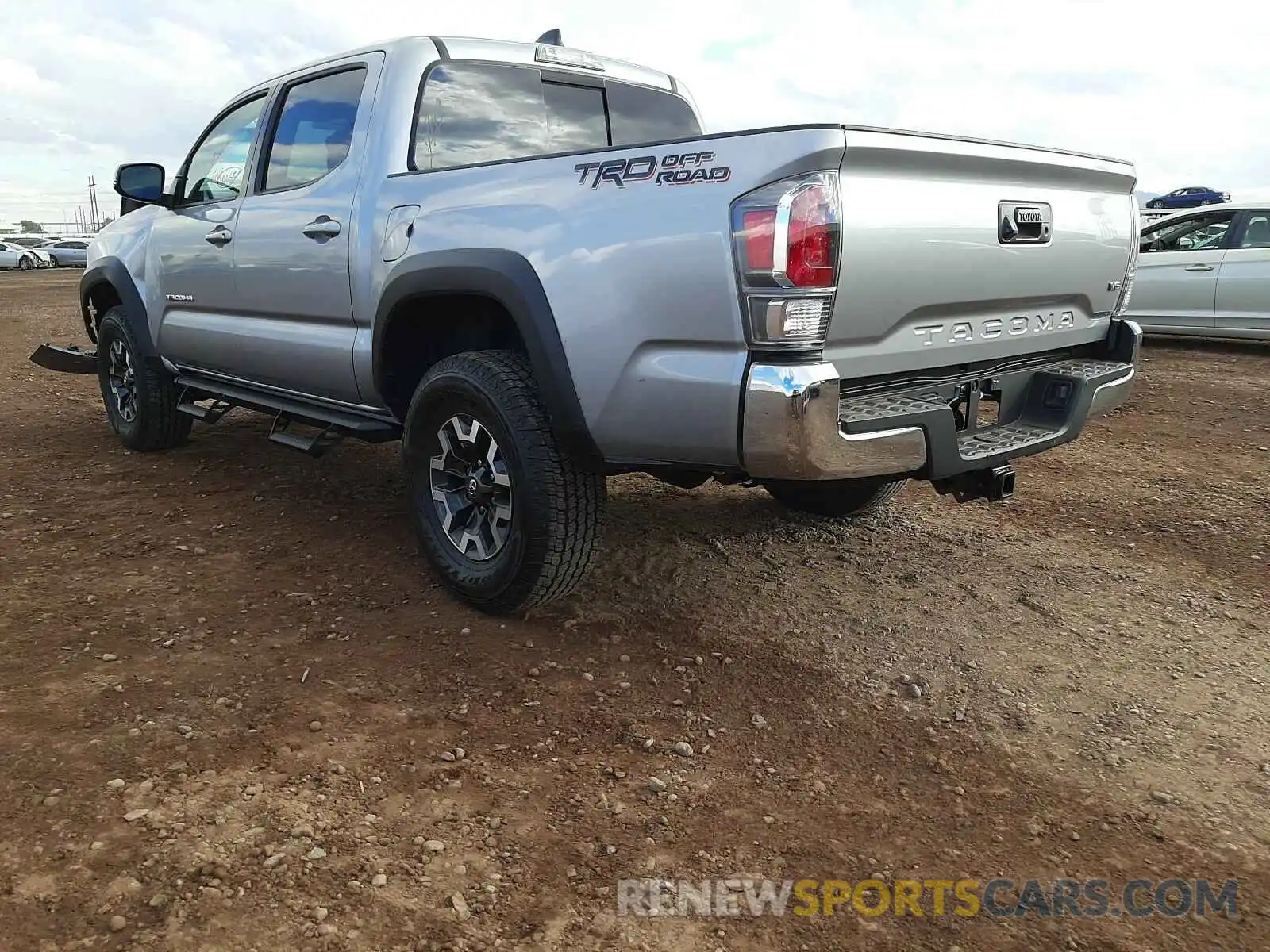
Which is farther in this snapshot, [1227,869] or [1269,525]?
[1269,525]

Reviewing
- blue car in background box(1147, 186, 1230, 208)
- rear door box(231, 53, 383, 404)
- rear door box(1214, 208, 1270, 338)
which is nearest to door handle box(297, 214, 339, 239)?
rear door box(231, 53, 383, 404)

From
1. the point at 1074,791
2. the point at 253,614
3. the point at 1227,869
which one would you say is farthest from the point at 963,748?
the point at 253,614

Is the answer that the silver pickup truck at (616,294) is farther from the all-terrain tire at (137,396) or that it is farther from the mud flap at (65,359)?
the mud flap at (65,359)

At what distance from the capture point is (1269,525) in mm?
4652

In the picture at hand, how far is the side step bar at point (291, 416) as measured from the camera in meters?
4.12

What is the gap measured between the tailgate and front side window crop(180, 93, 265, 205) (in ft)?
10.8

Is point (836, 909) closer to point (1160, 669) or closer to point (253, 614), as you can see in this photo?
point (1160, 669)

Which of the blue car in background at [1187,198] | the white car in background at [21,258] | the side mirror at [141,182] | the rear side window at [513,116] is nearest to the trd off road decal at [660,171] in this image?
the rear side window at [513,116]

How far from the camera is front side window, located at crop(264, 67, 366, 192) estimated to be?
13.5 feet

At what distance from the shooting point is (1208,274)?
9.97 m

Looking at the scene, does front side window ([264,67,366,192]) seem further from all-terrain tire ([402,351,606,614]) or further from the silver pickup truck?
all-terrain tire ([402,351,606,614])

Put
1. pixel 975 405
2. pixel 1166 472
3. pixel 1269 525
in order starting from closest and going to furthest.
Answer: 1. pixel 975 405
2. pixel 1269 525
3. pixel 1166 472

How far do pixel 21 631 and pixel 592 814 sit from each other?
224 cm

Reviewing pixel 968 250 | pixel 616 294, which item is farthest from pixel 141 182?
pixel 968 250
